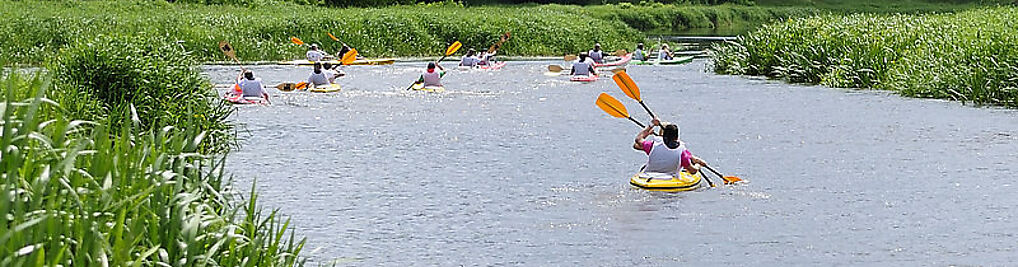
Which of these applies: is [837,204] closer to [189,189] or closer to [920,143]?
[920,143]

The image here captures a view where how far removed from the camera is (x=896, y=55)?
2228 centimetres

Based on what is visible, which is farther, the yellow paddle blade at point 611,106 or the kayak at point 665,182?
the yellow paddle blade at point 611,106

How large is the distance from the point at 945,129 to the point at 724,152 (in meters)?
3.30

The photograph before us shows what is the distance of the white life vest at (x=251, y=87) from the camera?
19.1 metres

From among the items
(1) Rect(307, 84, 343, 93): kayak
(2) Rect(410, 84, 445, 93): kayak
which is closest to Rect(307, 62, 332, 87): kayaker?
(1) Rect(307, 84, 343, 93): kayak

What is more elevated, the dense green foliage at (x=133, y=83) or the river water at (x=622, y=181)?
the dense green foliage at (x=133, y=83)

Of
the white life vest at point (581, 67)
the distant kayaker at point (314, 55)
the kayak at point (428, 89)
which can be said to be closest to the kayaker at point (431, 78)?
the kayak at point (428, 89)

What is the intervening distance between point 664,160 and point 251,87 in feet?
30.0

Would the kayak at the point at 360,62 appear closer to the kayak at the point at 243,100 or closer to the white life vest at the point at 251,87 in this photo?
the kayak at the point at 243,100

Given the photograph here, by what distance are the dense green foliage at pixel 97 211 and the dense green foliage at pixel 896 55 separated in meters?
14.4

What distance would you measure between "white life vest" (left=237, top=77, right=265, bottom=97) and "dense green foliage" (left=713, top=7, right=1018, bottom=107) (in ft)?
30.7

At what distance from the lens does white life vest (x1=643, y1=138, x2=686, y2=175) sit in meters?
11.5

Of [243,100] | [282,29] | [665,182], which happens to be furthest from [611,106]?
[282,29]

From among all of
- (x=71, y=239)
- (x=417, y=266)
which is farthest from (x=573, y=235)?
(x=71, y=239)
